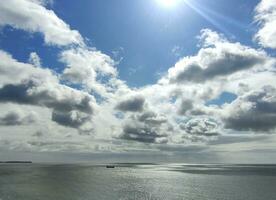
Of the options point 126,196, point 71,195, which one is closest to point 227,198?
point 126,196

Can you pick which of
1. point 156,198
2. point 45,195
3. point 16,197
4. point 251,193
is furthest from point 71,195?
point 251,193

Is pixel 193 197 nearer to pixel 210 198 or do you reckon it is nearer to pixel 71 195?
pixel 210 198

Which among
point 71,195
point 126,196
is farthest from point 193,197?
point 71,195

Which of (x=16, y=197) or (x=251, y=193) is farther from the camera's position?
(x=251, y=193)

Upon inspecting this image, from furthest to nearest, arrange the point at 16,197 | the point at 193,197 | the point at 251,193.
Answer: the point at 251,193
the point at 193,197
the point at 16,197

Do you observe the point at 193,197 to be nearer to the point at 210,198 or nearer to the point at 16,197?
the point at 210,198

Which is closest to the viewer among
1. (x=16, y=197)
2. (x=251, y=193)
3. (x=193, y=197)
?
(x=16, y=197)

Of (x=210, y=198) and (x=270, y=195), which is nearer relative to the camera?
(x=210, y=198)
